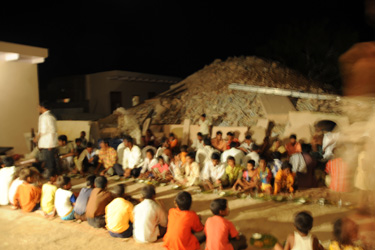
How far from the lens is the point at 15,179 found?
6.11 metres

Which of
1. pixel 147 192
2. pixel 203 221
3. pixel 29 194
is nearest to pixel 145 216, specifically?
pixel 147 192

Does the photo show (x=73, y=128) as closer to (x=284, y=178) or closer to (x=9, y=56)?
(x=9, y=56)

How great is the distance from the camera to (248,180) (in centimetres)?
669

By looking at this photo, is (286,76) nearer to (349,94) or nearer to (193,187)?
(193,187)

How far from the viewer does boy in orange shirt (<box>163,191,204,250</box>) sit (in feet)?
12.7

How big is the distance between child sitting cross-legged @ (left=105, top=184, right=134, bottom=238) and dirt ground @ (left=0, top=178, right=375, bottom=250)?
11cm

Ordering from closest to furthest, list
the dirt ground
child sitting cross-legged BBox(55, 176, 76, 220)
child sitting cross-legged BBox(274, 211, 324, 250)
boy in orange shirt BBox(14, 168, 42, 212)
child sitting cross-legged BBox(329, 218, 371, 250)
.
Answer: child sitting cross-legged BBox(329, 218, 371, 250)
child sitting cross-legged BBox(274, 211, 324, 250)
the dirt ground
child sitting cross-legged BBox(55, 176, 76, 220)
boy in orange shirt BBox(14, 168, 42, 212)

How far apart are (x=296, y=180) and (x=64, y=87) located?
19.6 m

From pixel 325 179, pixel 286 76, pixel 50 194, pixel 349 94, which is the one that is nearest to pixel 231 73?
pixel 286 76

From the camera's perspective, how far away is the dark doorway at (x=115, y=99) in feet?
67.0

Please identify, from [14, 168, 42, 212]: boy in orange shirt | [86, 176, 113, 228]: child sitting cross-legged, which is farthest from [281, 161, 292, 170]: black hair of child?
[14, 168, 42, 212]: boy in orange shirt

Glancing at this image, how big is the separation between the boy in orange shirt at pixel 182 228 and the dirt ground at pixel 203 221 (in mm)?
442

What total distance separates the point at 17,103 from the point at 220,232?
972cm

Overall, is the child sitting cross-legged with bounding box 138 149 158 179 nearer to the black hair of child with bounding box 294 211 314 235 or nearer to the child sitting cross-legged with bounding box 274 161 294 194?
the child sitting cross-legged with bounding box 274 161 294 194
